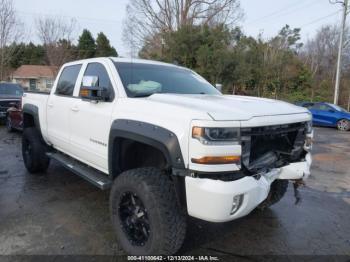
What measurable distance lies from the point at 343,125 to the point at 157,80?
1419cm

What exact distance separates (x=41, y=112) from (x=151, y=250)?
3449 mm

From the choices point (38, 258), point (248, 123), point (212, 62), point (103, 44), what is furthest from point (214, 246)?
point (103, 44)

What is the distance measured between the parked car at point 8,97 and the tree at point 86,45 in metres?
39.1

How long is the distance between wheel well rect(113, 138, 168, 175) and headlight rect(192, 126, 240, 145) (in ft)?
2.88

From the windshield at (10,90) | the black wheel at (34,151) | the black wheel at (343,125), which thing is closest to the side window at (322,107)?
the black wheel at (343,125)

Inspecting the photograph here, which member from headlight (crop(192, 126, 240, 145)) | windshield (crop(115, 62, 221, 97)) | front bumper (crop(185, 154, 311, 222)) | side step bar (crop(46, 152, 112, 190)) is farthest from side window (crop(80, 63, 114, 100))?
front bumper (crop(185, 154, 311, 222))

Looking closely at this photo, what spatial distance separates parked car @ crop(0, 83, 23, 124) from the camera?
1177cm

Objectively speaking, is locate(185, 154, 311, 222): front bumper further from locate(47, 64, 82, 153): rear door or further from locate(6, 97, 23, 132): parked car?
locate(6, 97, 23, 132): parked car

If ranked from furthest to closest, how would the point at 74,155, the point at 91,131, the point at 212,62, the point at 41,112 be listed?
the point at 212,62
the point at 41,112
the point at 74,155
the point at 91,131

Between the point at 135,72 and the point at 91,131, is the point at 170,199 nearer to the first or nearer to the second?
the point at 91,131

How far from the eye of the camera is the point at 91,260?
304 cm

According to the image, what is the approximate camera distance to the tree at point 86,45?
50.9 m

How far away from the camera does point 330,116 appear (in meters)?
15.8

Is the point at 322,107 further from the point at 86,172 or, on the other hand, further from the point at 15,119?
the point at 86,172
